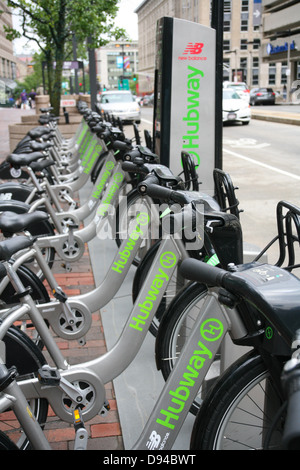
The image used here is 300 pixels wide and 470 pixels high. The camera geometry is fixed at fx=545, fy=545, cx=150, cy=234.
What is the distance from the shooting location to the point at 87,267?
5.44 meters

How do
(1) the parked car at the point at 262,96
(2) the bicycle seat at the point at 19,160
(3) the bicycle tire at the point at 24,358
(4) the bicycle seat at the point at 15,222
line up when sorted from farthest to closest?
1. (1) the parked car at the point at 262,96
2. (2) the bicycle seat at the point at 19,160
3. (4) the bicycle seat at the point at 15,222
4. (3) the bicycle tire at the point at 24,358

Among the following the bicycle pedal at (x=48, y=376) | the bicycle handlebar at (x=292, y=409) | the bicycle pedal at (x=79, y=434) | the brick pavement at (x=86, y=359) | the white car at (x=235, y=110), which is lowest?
the brick pavement at (x=86, y=359)

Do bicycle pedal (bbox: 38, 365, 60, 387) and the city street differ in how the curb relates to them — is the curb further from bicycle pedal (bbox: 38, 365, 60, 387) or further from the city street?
bicycle pedal (bbox: 38, 365, 60, 387)

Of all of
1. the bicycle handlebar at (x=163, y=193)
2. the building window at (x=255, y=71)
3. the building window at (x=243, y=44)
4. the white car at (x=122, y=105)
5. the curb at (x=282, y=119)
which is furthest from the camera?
the building window at (x=255, y=71)

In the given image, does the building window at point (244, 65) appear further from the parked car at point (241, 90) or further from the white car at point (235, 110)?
the white car at point (235, 110)

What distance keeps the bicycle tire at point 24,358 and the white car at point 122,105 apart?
19.8 meters

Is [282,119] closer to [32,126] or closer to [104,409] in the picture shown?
[32,126]

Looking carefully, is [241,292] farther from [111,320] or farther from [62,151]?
[62,151]

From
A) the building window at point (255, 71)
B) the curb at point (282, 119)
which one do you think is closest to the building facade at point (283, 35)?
the building window at point (255, 71)

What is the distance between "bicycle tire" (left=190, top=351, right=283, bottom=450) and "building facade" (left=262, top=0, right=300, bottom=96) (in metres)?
30.1

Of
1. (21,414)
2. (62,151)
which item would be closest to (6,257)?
(21,414)

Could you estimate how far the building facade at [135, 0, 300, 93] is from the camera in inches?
202

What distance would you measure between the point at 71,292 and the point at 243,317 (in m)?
3.18

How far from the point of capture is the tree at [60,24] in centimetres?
1288
